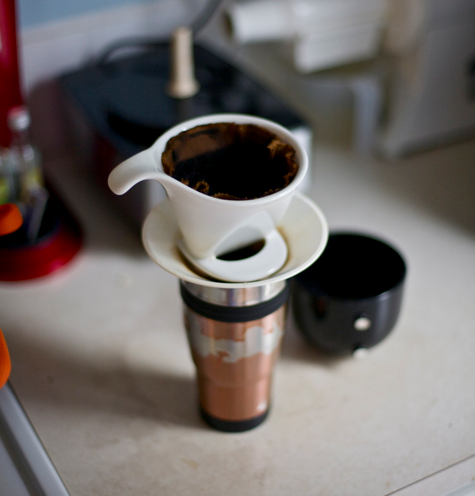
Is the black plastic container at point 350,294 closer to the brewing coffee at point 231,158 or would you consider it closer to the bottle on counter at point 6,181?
the brewing coffee at point 231,158

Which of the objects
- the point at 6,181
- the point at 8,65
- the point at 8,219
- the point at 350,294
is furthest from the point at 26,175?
the point at 350,294

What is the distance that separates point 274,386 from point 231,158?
0.26m

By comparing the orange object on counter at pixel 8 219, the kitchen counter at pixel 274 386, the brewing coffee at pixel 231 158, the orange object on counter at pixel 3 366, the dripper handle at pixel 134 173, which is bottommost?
the kitchen counter at pixel 274 386

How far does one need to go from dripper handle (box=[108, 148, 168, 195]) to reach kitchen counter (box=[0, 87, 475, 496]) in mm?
262

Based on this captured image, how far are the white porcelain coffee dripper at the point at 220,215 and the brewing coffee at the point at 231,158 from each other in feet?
0.03

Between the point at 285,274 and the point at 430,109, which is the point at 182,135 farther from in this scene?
the point at 430,109

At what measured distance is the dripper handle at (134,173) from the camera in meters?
0.37

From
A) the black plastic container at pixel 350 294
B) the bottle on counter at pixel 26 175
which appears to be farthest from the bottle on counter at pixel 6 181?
the black plastic container at pixel 350 294

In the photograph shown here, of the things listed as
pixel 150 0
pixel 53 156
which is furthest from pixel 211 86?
pixel 53 156

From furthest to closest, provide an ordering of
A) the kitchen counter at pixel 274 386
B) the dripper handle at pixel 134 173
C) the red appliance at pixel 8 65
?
the red appliance at pixel 8 65 → the kitchen counter at pixel 274 386 → the dripper handle at pixel 134 173

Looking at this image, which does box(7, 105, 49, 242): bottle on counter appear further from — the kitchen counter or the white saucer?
the white saucer

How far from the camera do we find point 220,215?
1.26 ft

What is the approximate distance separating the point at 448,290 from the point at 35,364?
1.52ft

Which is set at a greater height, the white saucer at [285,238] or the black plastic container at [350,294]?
the white saucer at [285,238]
